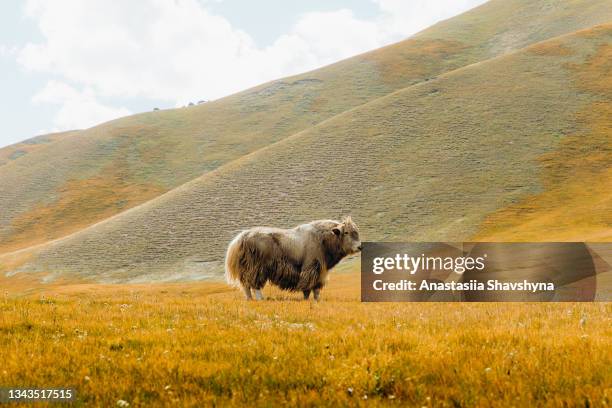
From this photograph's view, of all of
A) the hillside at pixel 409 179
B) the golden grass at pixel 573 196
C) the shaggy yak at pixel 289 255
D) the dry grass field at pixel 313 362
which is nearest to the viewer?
the dry grass field at pixel 313 362

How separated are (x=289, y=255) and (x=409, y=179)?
52.1 metres

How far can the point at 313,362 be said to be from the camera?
6.75 m

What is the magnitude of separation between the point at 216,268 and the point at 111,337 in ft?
169

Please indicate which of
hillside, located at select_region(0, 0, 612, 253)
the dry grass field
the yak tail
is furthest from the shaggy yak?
hillside, located at select_region(0, 0, 612, 253)

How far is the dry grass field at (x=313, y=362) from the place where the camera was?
5.60 meters

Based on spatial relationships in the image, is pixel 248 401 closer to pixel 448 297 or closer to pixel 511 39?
pixel 448 297

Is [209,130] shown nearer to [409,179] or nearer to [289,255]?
[409,179]

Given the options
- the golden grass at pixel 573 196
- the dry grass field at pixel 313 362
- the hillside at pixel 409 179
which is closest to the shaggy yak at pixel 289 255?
the dry grass field at pixel 313 362

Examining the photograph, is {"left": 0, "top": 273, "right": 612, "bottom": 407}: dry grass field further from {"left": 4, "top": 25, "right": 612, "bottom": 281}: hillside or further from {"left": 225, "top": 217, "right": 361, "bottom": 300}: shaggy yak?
{"left": 4, "top": 25, "right": 612, "bottom": 281}: hillside

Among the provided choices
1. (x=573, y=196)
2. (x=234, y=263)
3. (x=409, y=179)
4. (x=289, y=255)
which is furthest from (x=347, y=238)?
(x=409, y=179)

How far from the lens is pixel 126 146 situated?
142250mm

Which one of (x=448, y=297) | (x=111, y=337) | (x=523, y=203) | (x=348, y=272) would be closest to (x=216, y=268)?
(x=348, y=272)

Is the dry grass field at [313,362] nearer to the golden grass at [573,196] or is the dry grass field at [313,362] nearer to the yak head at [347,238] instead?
the yak head at [347,238]

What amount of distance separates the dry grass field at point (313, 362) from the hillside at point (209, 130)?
83719mm
